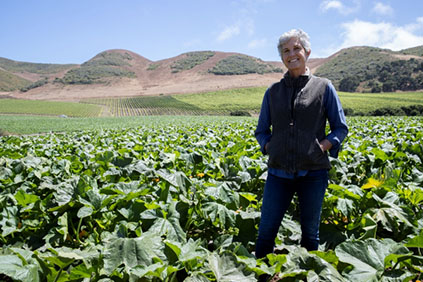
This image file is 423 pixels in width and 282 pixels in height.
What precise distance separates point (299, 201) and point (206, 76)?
137544 millimetres

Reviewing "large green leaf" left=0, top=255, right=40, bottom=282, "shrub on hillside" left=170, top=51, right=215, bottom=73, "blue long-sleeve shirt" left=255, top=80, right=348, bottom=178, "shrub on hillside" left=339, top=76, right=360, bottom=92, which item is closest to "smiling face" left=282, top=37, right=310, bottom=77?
"blue long-sleeve shirt" left=255, top=80, right=348, bottom=178

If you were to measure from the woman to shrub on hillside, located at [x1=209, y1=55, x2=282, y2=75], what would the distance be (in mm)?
137386

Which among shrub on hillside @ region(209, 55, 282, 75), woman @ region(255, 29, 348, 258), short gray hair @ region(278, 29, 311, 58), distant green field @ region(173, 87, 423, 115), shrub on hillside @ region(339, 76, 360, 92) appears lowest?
woman @ region(255, 29, 348, 258)

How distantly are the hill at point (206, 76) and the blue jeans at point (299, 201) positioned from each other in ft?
296

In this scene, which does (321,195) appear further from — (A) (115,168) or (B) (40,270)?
(A) (115,168)

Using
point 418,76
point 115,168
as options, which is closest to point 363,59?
point 418,76

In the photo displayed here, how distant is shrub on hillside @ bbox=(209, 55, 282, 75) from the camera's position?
13862 cm

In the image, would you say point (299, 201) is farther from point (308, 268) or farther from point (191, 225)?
point (191, 225)

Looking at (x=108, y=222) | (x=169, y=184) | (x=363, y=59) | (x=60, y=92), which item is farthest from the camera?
(x=363, y=59)

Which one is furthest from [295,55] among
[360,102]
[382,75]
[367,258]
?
[382,75]

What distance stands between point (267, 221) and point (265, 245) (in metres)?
0.25

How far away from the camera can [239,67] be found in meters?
147

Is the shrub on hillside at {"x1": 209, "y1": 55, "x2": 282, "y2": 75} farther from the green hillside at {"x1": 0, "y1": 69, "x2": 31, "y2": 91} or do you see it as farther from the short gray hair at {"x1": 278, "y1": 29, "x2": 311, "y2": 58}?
the short gray hair at {"x1": 278, "y1": 29, "x2": 311, "y2": 58}

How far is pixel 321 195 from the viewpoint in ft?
8.25
